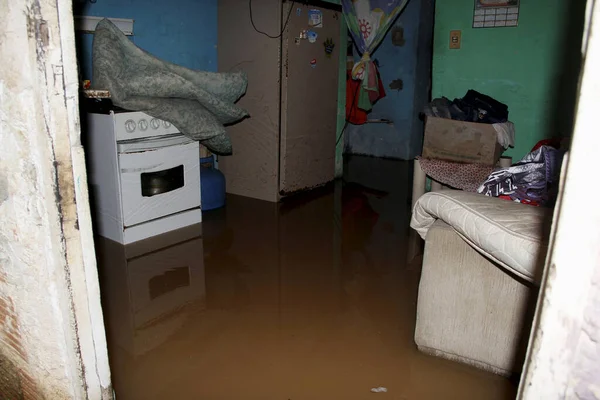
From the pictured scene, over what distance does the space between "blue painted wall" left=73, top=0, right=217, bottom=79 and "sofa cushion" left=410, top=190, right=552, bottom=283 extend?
2.73 metres

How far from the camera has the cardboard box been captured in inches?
119

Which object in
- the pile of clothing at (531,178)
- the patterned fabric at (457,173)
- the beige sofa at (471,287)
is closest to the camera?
the beige sofa at (471,287)

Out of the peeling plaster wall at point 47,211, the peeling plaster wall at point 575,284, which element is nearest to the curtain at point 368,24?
the peeling plaster wall at point 47,211

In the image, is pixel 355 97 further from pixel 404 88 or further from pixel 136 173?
pixel 136 173

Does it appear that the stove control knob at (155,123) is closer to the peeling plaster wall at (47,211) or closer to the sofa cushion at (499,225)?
the peeling plaster wall at (47,211)

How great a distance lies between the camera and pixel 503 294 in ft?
6.01

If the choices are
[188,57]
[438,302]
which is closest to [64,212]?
[438,302]

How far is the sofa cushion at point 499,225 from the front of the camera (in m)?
1.45

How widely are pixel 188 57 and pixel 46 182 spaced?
10.0 ft

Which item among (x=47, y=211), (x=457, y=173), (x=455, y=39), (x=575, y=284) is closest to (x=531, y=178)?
(x=457, y=173)

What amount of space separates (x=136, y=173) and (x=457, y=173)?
6.89ft

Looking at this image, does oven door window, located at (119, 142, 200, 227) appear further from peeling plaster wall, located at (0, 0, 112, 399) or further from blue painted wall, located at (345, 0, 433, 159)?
blue painted wall, located at (345, 0, 433, 159)

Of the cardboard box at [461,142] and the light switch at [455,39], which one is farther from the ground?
the light switch at [455,39]

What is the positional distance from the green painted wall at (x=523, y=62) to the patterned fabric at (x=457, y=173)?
1.59ft
